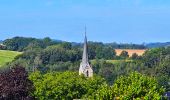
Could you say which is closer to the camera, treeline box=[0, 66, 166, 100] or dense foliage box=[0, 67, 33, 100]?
treeline box=[0, 66, 166, 100]

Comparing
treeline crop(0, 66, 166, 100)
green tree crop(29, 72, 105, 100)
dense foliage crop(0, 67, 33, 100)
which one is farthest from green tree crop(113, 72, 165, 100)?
green tree crop(29, 72, 105, 100)

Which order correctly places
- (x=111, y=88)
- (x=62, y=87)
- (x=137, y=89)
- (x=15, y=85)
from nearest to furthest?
(x=137, y=89), (x=111, y=88), (x=15, y=85), (x=62, y=87)

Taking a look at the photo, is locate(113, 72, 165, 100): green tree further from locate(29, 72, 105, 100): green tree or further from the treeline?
locate(29, 72, 105, 100): green tree

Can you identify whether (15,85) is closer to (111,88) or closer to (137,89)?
(111,88)

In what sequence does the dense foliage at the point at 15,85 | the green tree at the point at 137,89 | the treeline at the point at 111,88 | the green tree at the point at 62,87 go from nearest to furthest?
the green tree at the point at 137,89 < the treeline at the point at 111,88 < the dense foliage at the point at 15,85 < the green tree at the point at 62,87

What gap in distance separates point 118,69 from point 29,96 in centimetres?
13338

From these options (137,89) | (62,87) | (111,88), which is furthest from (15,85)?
(62,87)

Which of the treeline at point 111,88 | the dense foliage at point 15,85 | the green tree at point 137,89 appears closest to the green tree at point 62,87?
the treeline at point 111,88

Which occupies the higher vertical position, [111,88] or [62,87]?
[111,88]

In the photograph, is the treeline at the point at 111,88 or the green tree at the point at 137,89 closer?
the green tree at the point at 137,89

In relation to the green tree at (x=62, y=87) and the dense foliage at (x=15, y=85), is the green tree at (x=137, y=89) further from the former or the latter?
the green tree at (x=62, y=87)

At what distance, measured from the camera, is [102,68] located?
654 ft

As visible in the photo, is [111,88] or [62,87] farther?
[62,87]

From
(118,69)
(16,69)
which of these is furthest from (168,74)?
(16,69)
